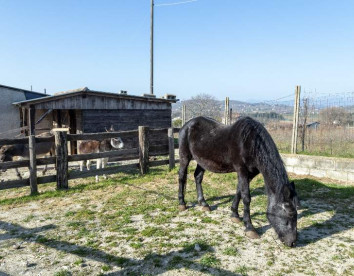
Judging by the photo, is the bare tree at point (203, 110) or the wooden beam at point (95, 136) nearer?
the wooden beam at point (95, 136)

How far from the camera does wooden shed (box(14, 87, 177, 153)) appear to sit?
37.9ft

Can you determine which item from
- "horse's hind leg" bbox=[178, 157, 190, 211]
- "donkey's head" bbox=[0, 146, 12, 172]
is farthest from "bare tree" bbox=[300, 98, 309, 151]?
"donkey's head" bbox=[0, 146, 12, 172]

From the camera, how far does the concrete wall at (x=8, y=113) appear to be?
569 inches

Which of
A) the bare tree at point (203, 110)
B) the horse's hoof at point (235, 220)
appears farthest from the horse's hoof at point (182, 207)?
the bare tree at point (203, 110)

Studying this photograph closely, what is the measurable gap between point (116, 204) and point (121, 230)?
1531mm

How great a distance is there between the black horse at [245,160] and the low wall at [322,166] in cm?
409

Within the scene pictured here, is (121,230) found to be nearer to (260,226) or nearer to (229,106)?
(260,226)

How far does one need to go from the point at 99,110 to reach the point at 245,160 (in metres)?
9.71

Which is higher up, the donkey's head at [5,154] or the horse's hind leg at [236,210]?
the donkey's head at [5,154]

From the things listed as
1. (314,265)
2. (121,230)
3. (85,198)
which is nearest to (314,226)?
(314,265)

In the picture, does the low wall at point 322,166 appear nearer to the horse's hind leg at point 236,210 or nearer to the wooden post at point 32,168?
the horse's hind leg at point 236,210

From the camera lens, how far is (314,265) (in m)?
3.52

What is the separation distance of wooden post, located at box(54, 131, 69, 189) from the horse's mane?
501 centimetres

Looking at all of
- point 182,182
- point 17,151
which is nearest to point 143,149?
point 182,182
